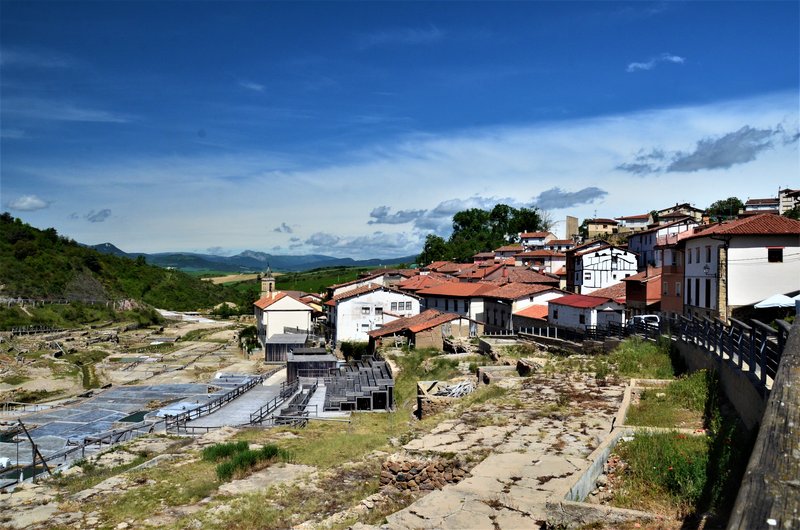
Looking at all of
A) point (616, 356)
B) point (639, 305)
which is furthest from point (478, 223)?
point (616, 356)

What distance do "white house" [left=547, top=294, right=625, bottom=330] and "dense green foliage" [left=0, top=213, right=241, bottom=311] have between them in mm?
93862

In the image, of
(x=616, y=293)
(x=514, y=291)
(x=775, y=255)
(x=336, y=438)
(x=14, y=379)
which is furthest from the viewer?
(x=514, y=291)

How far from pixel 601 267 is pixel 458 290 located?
559 inches

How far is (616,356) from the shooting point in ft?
68.3

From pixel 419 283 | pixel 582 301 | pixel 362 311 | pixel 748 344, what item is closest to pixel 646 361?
pixel 748 344

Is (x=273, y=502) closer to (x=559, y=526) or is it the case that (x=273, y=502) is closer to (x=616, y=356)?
(x=559, y=526)

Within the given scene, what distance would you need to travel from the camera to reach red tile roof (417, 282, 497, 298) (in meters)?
55.2

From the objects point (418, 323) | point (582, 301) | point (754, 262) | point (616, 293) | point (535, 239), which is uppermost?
point (535, 239)

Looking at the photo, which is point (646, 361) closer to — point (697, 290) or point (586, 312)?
point (697, 290)

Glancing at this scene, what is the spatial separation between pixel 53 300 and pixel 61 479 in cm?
9976

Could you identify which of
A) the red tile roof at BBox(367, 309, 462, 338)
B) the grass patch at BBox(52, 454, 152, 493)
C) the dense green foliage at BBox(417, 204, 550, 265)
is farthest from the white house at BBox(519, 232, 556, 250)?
the grass patch at BBox(52, 454, 152, 493)

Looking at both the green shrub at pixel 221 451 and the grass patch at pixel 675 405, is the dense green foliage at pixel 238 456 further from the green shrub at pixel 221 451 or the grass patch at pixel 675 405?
the grass patch at pixel 675 405

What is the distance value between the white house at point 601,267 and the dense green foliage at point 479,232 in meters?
58.9

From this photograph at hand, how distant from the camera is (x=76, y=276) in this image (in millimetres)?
114000
